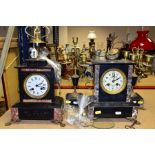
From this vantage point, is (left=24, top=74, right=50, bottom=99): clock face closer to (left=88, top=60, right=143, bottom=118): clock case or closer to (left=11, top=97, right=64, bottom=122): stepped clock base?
(left=11, top=97, right=64, bottom=122): stepped clock base

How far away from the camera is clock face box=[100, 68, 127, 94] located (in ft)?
3.48

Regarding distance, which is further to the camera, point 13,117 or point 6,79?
point 6,79

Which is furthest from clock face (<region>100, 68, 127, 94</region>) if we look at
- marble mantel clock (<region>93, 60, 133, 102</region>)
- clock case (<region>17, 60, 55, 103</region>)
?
clock case (<region>17, 60, 55, 103</region>)

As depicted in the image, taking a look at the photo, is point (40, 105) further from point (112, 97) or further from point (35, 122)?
point (112, 97)

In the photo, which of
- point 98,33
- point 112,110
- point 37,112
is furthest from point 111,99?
point 98,33

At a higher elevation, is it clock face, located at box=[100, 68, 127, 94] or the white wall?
the white wall

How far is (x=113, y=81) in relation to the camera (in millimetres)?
1067

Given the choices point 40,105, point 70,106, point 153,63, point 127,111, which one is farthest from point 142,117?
point 153,63

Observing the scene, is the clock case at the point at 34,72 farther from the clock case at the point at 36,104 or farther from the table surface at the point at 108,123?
the table surface at the point at 108,123

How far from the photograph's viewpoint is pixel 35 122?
3.37ft

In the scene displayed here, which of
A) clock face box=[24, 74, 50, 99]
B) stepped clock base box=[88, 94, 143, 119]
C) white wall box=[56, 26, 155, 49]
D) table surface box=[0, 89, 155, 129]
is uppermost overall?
white wall box=[56, 26, 155, 49]

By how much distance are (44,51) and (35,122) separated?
356 millimetres
